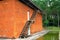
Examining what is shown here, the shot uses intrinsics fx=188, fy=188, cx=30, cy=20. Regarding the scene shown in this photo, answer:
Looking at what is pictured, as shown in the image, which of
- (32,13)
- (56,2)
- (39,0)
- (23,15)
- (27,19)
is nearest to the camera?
(23,15)

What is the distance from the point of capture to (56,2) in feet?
143

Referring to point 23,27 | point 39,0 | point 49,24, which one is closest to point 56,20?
point 49,24

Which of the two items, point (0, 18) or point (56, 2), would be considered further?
point (56, 2)

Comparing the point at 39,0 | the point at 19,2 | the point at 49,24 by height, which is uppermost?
the point at 39,0

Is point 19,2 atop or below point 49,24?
atop

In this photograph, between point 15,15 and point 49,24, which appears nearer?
point 15,15

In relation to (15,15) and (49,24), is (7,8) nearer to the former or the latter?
(15,15)

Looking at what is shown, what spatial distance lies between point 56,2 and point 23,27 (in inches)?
1048

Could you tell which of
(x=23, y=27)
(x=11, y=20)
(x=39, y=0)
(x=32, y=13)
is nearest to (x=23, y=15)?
(x=23, y=27)

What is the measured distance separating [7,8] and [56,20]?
29.2 metres

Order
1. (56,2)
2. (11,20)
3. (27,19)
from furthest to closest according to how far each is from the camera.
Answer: (56,2), (27,19), (11,20)

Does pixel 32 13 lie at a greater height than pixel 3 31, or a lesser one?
greater

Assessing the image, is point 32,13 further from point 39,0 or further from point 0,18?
point 39,0

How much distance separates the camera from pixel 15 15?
16.4 m
